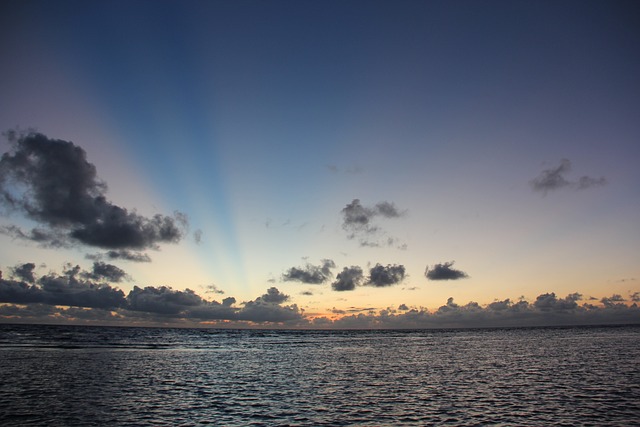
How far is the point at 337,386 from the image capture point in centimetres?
4125

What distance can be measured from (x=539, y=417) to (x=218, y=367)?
141 ft

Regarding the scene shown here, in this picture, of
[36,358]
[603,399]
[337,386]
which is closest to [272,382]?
[337,386]

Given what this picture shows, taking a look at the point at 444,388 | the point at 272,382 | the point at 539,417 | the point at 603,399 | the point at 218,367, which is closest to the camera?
the point at 539,417

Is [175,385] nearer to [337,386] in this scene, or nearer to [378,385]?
[337,386]

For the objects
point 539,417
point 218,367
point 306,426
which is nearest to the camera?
point 306,426

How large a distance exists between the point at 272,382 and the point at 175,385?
32.5 feet

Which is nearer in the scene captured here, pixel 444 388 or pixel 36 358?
pixel 444 388

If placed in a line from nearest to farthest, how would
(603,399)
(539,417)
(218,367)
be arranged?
(539,417), (603,399), (218,367)

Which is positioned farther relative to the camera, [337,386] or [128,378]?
[128,378]

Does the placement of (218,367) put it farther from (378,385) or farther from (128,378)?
(378,385)

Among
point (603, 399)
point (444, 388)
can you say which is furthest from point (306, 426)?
point (603, 399)

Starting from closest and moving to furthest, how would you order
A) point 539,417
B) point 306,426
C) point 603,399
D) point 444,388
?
1. point 306,426
2. point 539,417
3. point 603,399
4. point 444,388

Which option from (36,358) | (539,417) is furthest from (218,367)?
(539,417)

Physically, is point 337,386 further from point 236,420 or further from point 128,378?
point 128,378
